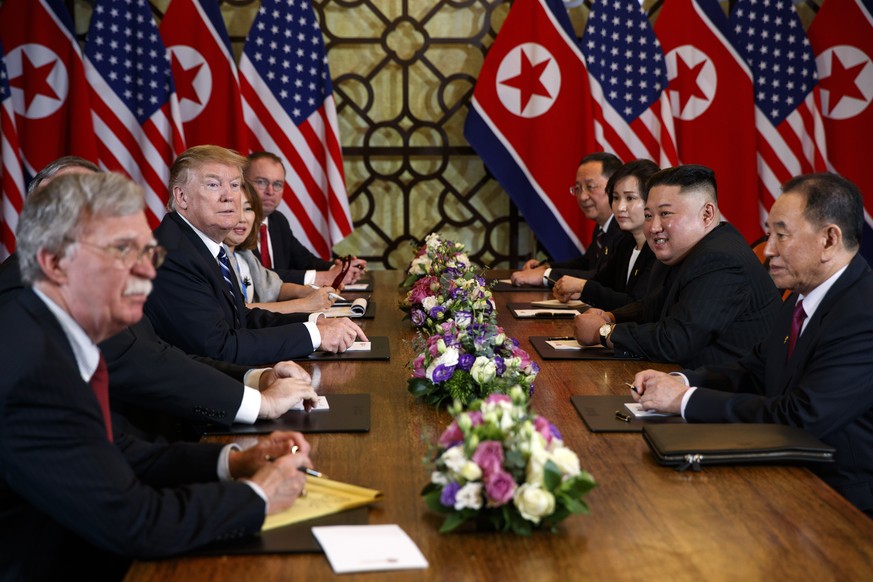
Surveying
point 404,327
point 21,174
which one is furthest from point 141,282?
point 21,174

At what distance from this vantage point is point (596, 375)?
3.12 m

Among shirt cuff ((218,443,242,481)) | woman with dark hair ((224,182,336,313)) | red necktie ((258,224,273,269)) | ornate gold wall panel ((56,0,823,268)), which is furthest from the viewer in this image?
ornate gold wall panel ((56,0,823,268))

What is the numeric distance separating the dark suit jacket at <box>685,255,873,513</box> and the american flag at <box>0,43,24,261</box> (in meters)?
5.19

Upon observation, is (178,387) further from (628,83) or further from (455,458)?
(628,83)

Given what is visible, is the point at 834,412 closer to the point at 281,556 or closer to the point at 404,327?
the point at 281,556

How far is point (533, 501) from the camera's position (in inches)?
65.0

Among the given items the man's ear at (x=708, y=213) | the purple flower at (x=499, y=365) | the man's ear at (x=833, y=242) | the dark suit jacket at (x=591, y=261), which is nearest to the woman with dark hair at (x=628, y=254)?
the dark suit jacket at (x=591, y=261)

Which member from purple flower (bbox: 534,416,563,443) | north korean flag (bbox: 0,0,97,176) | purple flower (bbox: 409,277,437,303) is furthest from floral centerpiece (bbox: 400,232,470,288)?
north korean flag (bbox: 0,0,97,176)

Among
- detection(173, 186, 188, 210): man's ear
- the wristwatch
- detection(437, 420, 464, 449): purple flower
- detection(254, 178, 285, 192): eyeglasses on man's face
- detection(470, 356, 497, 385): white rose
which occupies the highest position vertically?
detection(173, 186, 188, 210): man's ear

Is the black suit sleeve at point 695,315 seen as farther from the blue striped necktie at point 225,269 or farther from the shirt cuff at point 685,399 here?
the blue striped necktie at point 225,269

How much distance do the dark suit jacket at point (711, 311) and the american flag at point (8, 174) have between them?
4.53 m

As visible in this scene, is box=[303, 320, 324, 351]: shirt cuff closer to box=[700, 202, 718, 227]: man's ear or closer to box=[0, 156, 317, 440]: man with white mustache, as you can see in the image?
box=[0, 156, 317, 440]: man with white mustache

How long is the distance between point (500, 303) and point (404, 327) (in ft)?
2.92

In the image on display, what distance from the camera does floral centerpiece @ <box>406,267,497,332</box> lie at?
293 cm
